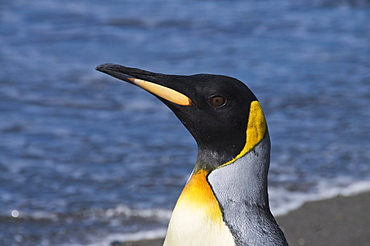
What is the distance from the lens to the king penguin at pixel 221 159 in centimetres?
288

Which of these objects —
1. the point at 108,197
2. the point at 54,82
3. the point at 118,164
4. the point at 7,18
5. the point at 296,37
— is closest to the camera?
the point at 108,197

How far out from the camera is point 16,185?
18.7 feet

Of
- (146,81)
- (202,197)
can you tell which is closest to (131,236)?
(202,197)

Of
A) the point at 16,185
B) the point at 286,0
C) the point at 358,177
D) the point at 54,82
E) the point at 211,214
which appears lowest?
the point at 211,214

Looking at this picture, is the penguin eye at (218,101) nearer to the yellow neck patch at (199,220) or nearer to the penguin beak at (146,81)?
the penguin beak at (146,81)

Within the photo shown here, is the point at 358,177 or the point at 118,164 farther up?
the point at 118,164

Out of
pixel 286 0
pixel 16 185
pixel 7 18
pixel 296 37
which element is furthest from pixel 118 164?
pixel 286 0

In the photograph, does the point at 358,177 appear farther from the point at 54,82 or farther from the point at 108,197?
the point at 54,82

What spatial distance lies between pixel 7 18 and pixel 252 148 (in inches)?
323

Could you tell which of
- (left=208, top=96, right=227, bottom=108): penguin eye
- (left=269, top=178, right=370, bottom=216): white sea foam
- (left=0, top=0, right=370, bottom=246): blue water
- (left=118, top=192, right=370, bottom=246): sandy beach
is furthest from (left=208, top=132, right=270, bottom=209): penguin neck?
(left=269, top=178, right=370, bottom=216): white sea foam

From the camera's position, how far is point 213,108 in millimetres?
2939

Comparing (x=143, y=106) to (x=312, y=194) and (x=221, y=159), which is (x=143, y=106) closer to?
(x=312, y=194)

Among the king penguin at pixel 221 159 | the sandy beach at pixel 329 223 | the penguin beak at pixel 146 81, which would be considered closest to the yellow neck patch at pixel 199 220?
the king penguin at pixel 221 159

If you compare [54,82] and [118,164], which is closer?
[118,164]
